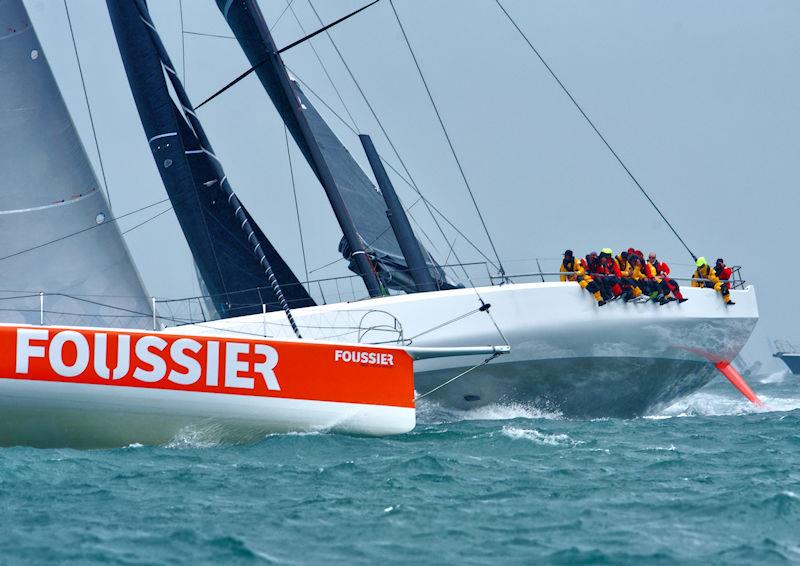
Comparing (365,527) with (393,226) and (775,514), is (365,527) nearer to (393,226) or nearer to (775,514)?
(775,514)

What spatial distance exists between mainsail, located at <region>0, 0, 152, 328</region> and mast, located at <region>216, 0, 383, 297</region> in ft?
8.68

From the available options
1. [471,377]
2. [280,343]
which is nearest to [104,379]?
[280,343]

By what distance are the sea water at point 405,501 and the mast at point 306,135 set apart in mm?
2909

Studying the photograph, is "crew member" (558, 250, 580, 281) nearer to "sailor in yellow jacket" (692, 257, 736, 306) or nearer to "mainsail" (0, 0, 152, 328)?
"sailor in yellow jacket" (692, 257, 736, 306)

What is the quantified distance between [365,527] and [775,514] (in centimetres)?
263

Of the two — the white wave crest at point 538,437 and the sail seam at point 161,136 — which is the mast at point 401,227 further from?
the sail seam at point 161,136

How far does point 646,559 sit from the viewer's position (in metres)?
6.12

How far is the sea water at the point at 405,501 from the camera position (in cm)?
629

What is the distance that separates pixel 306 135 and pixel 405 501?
714cm

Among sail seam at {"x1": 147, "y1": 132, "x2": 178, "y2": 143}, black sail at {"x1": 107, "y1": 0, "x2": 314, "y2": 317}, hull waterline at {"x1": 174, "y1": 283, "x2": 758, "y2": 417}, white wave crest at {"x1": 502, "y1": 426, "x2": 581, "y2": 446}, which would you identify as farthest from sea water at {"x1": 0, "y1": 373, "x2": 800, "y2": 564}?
sail seam at {"x1": 147, "y1": 132, "x2": 178, "y2": 143}

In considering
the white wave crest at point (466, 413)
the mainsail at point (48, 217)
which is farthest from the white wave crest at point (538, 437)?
the mainsail at point (48, 217)

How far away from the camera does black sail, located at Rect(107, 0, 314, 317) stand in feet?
45.3

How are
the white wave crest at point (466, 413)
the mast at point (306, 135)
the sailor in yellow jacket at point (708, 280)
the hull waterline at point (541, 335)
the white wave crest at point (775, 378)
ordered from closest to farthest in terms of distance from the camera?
the hull waterline at point (541, 335)
the white wave crest at point (466, 413)
the mast at point (306, 135)
the sailor in yellow jacket at point (708, 280)
the white wave crest at point (775, 378)

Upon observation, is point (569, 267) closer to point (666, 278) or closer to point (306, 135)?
point (666, 278)
